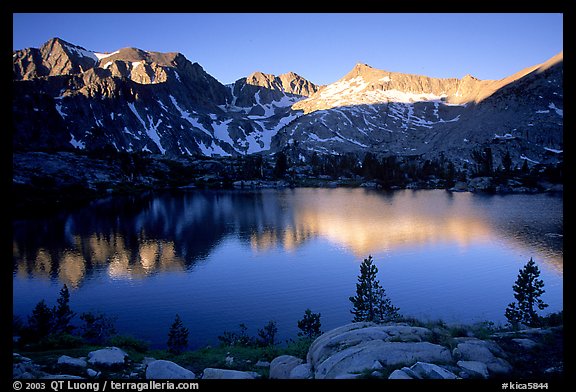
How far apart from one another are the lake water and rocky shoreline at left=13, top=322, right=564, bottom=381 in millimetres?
11987

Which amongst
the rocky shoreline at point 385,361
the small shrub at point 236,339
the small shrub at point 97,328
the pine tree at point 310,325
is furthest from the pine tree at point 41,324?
the pine tree at point 310,325

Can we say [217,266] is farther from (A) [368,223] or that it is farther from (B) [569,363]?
(B) [569,363]

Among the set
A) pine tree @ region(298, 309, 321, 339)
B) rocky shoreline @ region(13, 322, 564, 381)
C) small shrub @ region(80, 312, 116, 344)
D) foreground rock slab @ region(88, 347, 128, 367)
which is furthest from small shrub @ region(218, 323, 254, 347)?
small shrub @ region(80, 312, 116, 344)

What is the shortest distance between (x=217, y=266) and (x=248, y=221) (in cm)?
3574

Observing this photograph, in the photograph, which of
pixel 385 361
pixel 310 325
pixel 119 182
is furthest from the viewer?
pixel 119 182

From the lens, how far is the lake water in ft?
109

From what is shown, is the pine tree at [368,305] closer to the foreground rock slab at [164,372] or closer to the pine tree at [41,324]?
the foreground rock slab at [164,372]

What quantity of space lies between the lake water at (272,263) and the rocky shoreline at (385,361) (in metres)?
→ 12.0

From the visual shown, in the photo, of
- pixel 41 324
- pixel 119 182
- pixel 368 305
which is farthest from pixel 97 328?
pixel 119 182

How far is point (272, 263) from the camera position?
165ft

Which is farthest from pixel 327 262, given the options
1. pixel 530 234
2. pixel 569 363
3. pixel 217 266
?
pixel 569 363

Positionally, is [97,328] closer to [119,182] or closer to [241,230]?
[241,230]

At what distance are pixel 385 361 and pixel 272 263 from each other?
3832cm

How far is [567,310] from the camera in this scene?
25.3ft
